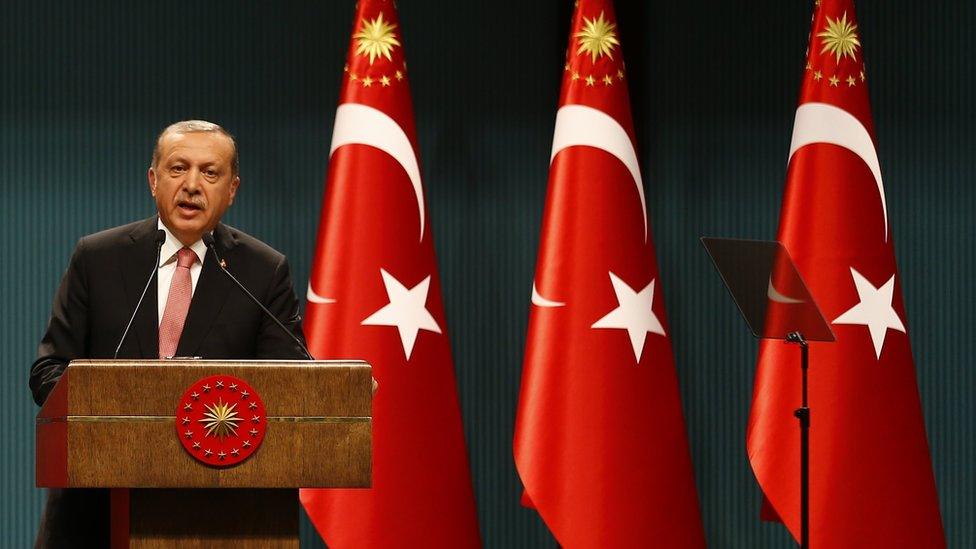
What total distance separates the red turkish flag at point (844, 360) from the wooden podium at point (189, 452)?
101 inches

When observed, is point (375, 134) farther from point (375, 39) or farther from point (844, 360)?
point (844, 360)

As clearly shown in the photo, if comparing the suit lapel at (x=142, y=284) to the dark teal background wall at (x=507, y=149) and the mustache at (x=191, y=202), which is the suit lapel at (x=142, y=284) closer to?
the mustache at (x=191, y=202)

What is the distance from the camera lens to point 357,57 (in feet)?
14.1

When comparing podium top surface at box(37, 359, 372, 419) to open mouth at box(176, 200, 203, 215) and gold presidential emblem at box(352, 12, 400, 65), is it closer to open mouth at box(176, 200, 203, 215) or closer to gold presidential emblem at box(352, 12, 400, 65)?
open mouth at box(176, 200, 203, 215)

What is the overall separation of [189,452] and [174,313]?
0.58 meters

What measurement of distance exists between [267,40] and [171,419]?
10.5ft

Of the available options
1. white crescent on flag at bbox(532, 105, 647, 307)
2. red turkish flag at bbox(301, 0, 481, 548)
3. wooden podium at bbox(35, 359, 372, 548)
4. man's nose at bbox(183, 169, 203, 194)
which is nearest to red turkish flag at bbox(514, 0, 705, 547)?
white crescent on flag at bbox(532, 105, 647, 307)

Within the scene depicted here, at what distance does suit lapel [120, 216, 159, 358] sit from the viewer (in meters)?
2.43

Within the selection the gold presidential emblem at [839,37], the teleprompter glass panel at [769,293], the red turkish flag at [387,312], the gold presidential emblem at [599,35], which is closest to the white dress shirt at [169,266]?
the red turkish flag at [387,312]

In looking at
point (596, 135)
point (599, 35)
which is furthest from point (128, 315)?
point (599, 35)

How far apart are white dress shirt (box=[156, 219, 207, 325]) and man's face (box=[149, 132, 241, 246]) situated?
5cm

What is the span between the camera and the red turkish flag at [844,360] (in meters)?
4.14

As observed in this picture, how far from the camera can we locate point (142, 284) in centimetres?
251

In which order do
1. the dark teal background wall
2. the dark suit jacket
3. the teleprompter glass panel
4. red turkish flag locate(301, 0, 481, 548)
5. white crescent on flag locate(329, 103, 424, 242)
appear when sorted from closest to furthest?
the dark suit jacket → the teleprompter glass panel → red turkish flag locate(301, 0, 481, 548) → white crescent on flag locate(329, 103, 424, 242) → the dark teal background wall
